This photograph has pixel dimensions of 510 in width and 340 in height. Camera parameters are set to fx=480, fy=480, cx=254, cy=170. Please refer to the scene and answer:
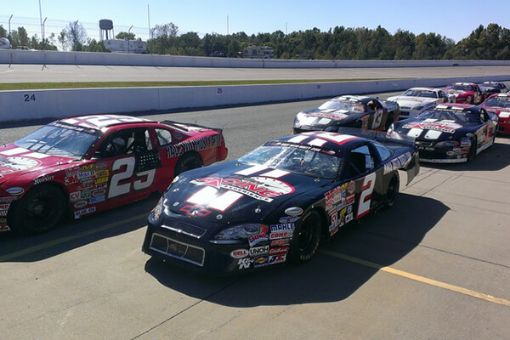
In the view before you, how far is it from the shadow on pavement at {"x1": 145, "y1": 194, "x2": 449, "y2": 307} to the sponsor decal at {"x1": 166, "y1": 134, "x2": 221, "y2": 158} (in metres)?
2.92

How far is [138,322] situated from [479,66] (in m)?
81.0

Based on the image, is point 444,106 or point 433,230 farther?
point 444,106

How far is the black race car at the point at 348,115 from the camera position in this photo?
1307 cm

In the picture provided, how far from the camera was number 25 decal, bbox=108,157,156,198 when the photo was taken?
22.1 feet

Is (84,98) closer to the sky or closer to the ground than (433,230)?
closer to the sky

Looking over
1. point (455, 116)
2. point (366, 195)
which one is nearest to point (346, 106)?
point (455, 116)

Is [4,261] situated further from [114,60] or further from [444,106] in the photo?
[114,60]

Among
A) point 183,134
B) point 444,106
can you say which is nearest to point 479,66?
point 444,106

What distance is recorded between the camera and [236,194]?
5031 millimetres

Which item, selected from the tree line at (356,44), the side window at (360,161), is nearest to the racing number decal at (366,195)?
the side window at (360,161)

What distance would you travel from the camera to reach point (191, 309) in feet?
13.6

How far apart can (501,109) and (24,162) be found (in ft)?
50.4

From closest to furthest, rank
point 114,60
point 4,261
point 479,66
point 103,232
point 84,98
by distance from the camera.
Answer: point 4,261, point 103,232, point 84,98, point 114,60, point 479,66

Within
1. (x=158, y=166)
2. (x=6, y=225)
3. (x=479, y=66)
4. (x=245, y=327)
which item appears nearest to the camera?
(x=245, y=327)
